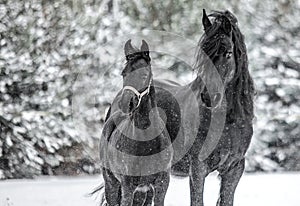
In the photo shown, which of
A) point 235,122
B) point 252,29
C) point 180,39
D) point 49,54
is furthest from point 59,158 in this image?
point 235,122

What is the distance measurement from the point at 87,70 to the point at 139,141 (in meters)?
4.97

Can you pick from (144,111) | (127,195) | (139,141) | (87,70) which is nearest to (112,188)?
(127,195)

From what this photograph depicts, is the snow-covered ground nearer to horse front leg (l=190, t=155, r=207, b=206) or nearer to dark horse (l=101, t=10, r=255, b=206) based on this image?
dark horse (l=101, t=10, r=255, b=206)

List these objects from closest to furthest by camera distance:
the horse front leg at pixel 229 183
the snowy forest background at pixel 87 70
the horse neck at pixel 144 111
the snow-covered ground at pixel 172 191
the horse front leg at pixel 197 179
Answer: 1. the horse neck at pixel 144 111
2. the horse front leg at pixel 197 179
3. the horse front leg at pixel 229 183
4. the snow-covered ground at pixel 172 191
5. the snowy forest background at pixel 87 70

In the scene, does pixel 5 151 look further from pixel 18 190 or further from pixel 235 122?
pixel 235 122

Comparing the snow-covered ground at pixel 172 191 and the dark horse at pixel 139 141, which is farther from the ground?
the dark horse at pixel 139 141

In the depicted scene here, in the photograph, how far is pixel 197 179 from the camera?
3.94m

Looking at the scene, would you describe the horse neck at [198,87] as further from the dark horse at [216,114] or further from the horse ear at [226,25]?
the horse ear at [226,25]

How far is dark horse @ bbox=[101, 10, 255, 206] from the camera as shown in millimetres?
3838

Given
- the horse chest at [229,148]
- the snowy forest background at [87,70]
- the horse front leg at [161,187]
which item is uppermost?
the horse chest at [229,148]

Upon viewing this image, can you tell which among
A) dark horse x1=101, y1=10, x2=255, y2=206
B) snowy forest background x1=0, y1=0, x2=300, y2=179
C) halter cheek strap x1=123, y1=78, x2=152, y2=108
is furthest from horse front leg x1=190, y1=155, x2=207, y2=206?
snowy forest background x1=0, y1=0, x2=300, y2=179

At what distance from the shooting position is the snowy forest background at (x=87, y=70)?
838cm

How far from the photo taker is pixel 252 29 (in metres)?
8.78

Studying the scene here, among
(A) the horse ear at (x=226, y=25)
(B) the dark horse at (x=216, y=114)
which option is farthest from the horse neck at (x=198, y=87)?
(A) the horse ear at (x=226, y=25)
